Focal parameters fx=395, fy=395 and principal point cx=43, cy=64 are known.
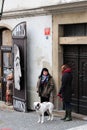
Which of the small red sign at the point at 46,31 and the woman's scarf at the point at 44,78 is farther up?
the small red sign at the point at 46,31

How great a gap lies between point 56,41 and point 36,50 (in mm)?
1147

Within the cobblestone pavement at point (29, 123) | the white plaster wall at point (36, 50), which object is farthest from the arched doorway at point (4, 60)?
the cobblestone pavement at point (29, 123)

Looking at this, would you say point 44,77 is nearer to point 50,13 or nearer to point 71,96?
point 71,96

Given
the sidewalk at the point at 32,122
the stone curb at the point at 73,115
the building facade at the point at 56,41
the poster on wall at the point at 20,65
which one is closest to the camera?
the sidewalk at the point at 32,122

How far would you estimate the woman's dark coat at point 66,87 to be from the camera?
38.4 ft

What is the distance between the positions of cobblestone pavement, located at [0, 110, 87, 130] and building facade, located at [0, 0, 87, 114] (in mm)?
933

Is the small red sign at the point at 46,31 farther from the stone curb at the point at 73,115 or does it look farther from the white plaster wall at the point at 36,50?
the stone curb at the point at 73,115

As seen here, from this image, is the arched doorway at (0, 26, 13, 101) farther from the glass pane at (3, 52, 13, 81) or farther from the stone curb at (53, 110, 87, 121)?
the stone curb at (53, 110, 87, 121)

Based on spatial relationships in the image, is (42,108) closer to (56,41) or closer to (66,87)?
(66,87)

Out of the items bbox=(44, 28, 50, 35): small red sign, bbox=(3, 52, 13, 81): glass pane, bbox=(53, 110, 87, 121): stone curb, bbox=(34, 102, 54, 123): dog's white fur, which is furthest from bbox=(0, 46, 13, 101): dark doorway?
bbox=(34, 102, 54, 123): dog's white fur

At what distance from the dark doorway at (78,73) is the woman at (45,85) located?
30.7 inches

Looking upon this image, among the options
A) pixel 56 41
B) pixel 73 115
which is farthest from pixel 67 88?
pixel 56 41

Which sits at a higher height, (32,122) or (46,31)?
(46,31)

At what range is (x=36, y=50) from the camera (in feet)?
45.5
